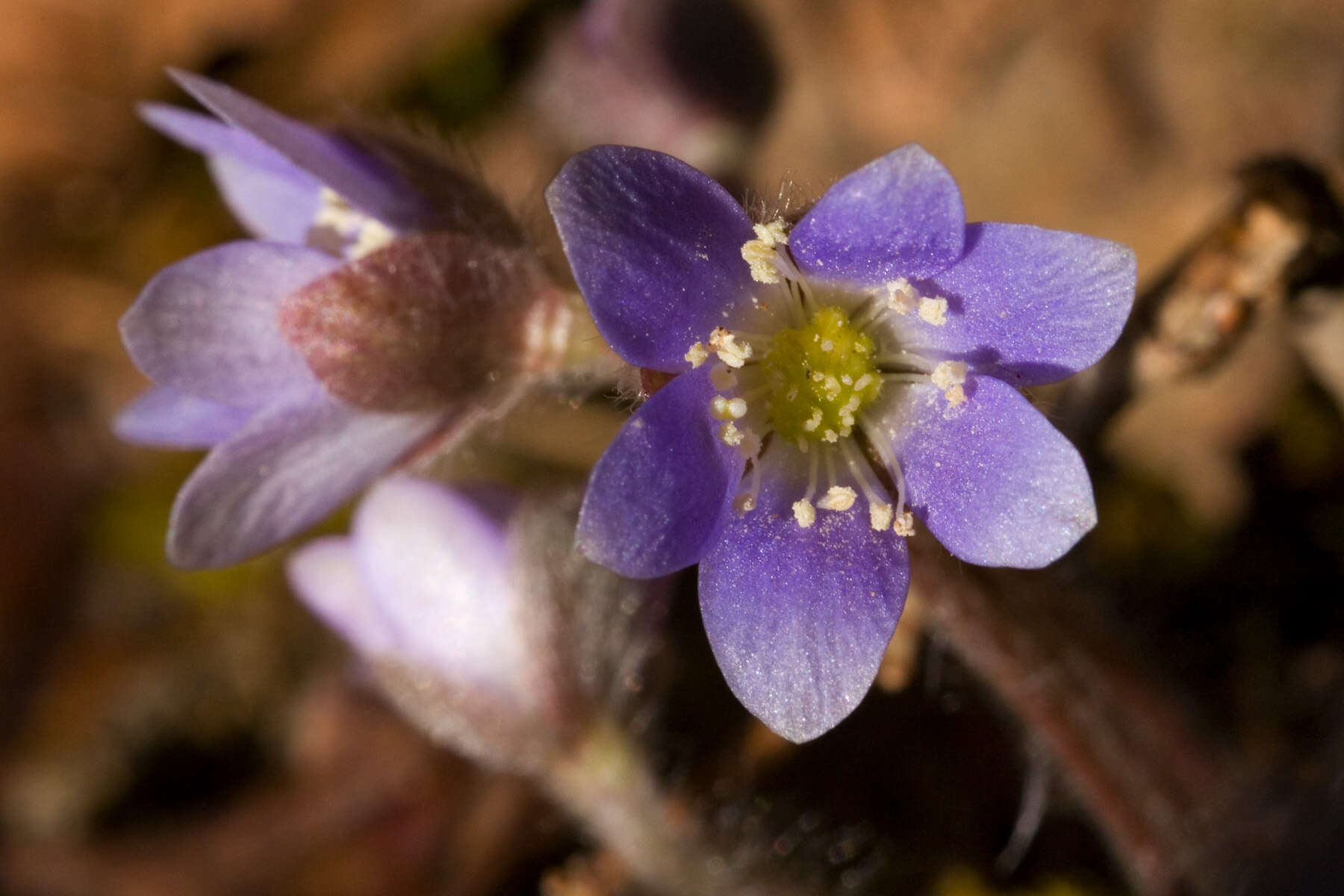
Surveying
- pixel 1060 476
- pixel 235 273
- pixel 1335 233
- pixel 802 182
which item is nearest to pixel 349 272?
pixel 235 273

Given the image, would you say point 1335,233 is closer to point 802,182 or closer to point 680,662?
point 802,182

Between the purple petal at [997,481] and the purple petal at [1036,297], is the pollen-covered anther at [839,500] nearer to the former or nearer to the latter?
the purple petal at [997,481]

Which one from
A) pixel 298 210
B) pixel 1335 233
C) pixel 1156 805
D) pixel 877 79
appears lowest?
pixel 1156 805

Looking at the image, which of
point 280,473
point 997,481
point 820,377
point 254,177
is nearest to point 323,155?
point 254,177

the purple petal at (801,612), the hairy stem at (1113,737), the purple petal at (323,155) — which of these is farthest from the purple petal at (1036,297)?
the purple petal at (323,155)

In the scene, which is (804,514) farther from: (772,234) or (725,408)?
(772,234)

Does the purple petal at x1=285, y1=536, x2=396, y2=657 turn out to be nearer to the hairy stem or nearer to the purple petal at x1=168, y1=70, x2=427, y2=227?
the purple petal at x1=168, y1=70, x2=427, y2=227
